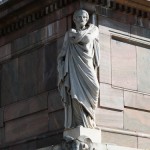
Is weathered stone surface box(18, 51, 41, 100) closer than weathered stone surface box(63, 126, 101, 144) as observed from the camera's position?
No

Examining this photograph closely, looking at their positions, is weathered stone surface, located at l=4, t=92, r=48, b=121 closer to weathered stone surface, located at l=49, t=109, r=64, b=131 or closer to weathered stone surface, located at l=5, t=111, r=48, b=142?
weathered stone surface, located at l=5, t=111, r=48, b=142

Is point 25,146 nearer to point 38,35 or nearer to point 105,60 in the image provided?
point 38,35

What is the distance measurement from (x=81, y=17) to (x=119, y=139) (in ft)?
9.75

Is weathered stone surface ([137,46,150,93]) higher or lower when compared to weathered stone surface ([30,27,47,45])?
lower

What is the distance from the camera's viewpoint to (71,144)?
Answer: 16.5 metres

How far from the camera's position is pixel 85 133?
16.7m

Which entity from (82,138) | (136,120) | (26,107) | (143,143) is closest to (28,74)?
(26,107)

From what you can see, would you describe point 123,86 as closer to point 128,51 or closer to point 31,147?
point 128,51

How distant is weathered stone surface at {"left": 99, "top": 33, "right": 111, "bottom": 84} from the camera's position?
17750 millimetres

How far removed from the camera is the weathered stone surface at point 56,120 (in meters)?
17.7

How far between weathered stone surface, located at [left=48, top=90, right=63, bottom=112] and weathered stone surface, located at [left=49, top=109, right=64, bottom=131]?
0.12m

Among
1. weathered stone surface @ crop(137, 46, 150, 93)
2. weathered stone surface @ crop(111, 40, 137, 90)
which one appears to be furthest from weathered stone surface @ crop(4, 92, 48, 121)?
weathered stone surface @ crop(137, 46, 150, 93)

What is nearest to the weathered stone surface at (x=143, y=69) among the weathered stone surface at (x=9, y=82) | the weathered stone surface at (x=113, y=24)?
the weathered stone surface at (x=113, y=24)

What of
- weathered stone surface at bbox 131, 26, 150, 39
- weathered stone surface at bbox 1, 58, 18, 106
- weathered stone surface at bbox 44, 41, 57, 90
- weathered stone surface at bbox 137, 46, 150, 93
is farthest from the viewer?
weathered stone surface at bbox 1, 58, 18, 106
